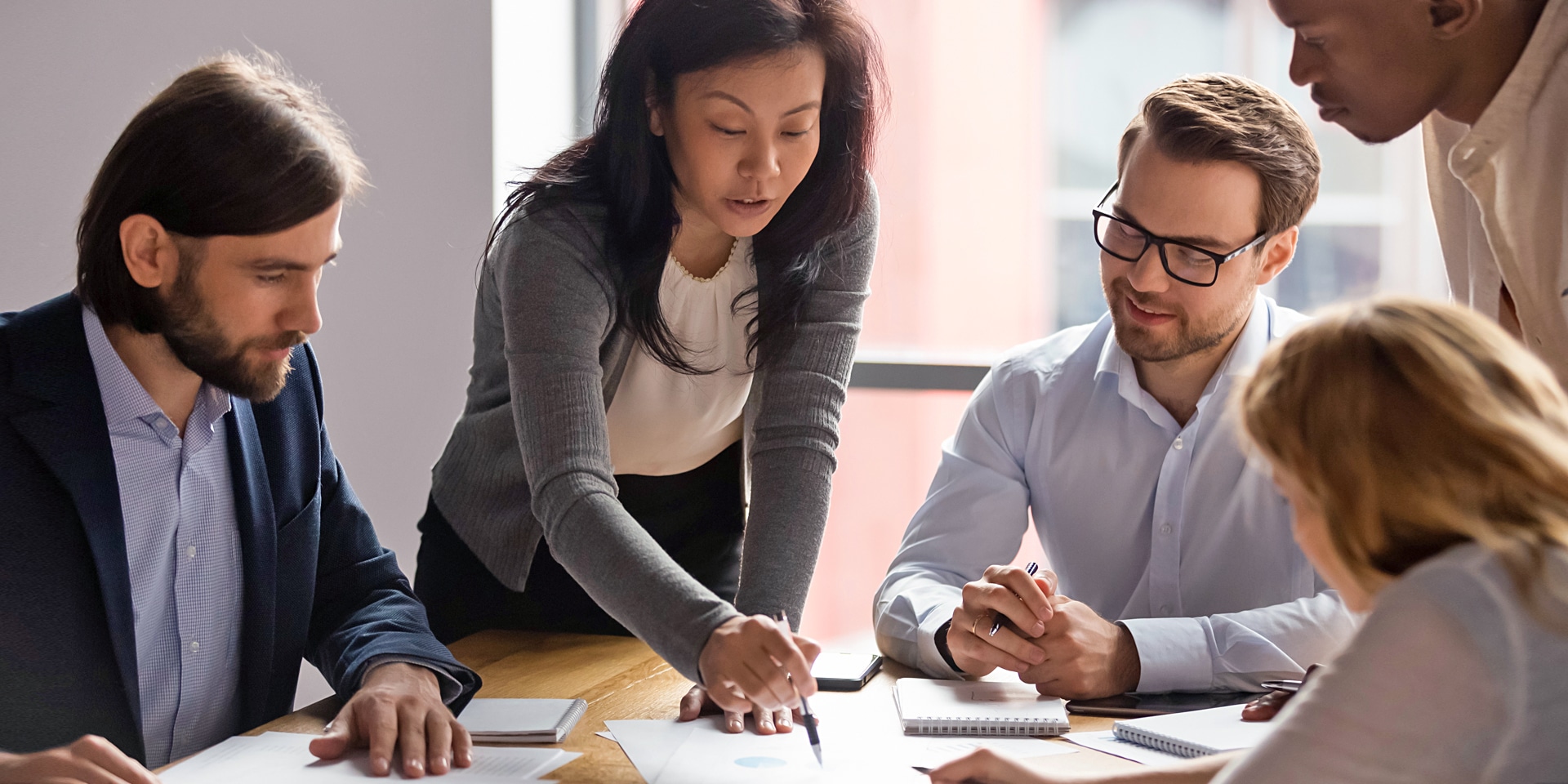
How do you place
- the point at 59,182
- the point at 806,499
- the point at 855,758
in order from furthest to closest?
the point at 59,182, the point at 806,499, the point at 855,758

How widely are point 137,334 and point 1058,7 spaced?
8.41 ft

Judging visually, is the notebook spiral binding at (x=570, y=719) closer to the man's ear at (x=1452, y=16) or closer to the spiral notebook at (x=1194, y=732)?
the spiral notebook at (x=1194, y=732)

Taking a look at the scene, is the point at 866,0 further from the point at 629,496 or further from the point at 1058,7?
the point at 629,496

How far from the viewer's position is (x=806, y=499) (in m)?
1.56

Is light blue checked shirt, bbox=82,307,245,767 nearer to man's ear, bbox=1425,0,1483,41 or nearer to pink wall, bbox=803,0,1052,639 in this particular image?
man's ear, bbox=1425,0,1483,41

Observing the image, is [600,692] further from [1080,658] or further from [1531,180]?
[1531,180]

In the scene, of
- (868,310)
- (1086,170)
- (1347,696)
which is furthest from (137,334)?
(1086,170)

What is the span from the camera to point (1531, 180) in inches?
53.2

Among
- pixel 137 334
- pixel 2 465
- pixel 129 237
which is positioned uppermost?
pixel 129 237

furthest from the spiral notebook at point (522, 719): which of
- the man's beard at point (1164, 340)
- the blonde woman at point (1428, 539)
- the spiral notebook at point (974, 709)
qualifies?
the man's beard at point (1164, 340)

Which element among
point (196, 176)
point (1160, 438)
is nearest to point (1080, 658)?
point (1160, 438)

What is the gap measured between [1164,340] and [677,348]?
2.28ft

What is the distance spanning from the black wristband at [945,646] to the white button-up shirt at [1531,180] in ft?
2.42

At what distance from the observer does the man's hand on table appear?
3.96 ft
